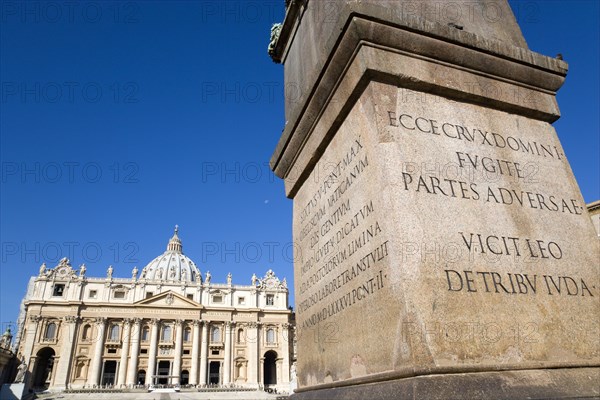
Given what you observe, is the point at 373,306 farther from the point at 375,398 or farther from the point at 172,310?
the point at 172,310

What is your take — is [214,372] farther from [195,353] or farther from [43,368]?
[43,368]

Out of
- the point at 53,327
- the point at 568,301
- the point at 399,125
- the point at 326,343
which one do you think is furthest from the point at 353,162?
the point at 53,327

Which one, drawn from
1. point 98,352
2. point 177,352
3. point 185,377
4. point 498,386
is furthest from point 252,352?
point 498,386

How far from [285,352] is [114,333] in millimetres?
25959

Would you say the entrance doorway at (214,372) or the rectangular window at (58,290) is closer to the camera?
the rectangular window at (58,290)

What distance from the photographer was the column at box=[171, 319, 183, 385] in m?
59.2

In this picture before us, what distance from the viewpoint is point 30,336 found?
184 ft

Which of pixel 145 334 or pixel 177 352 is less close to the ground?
pixel 145 334

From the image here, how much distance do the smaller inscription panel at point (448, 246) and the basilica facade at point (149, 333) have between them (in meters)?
59.7

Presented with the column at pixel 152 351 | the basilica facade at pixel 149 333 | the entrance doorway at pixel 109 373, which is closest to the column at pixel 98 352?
the basilica facade at pixel 149 333

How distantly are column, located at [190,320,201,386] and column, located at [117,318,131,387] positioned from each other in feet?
30.3

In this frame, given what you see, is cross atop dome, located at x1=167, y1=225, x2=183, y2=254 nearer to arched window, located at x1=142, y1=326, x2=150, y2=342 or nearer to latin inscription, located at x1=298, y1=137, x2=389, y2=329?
arched window, located at x1=142, y1=326, x2=150, y2=342

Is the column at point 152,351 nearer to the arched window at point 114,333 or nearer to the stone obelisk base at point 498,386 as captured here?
the arched window at point 114,333

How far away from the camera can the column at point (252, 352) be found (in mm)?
61775
